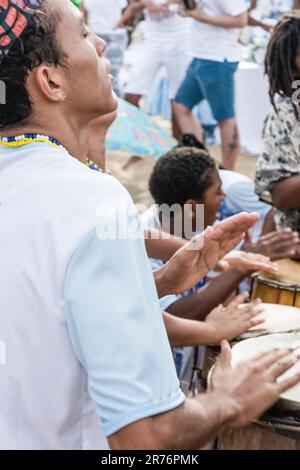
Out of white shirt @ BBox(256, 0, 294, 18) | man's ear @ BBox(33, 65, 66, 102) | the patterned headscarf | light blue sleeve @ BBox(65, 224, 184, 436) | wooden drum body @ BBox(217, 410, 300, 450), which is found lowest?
white shirt @ BBox(256, 0, 294, 18)

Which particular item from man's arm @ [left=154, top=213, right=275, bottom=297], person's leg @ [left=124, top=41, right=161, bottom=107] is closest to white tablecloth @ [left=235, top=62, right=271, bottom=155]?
person's leg @ [left=124, top=41, right=161, bottom=107]

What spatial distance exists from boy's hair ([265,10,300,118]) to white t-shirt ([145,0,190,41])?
9.63 ft

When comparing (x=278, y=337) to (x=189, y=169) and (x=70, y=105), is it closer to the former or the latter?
(x=70, y=105)

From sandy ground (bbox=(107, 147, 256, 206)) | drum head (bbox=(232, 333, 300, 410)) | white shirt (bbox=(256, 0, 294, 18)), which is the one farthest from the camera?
white shirt (bbox=(256, 0, 294, 18))

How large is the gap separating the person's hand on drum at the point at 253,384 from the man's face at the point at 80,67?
20.1 inches

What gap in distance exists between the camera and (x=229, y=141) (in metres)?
5.27

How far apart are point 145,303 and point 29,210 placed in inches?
8.9

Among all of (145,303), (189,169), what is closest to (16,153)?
(145,303)

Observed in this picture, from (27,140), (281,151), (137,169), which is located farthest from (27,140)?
(137,169)

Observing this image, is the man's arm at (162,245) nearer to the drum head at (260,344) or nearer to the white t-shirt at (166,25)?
the drum head at (260,344)

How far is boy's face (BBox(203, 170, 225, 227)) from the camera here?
2.82m

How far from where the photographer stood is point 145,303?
3.22ft

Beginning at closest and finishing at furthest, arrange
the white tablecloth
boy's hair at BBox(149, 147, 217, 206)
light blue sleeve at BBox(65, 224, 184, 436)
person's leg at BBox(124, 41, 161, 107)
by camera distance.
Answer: light blue sleeve at BBox(65, 224, 184, 436) < boy's hair at BBox(149, 147, 217, 206) < person's leg at BBox(124, 41, 161, 107) < the white tablecloth

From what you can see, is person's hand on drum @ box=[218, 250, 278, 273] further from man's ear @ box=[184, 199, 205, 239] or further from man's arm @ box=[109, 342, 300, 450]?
man's arm @ box=[109, 342, 300, 450]
